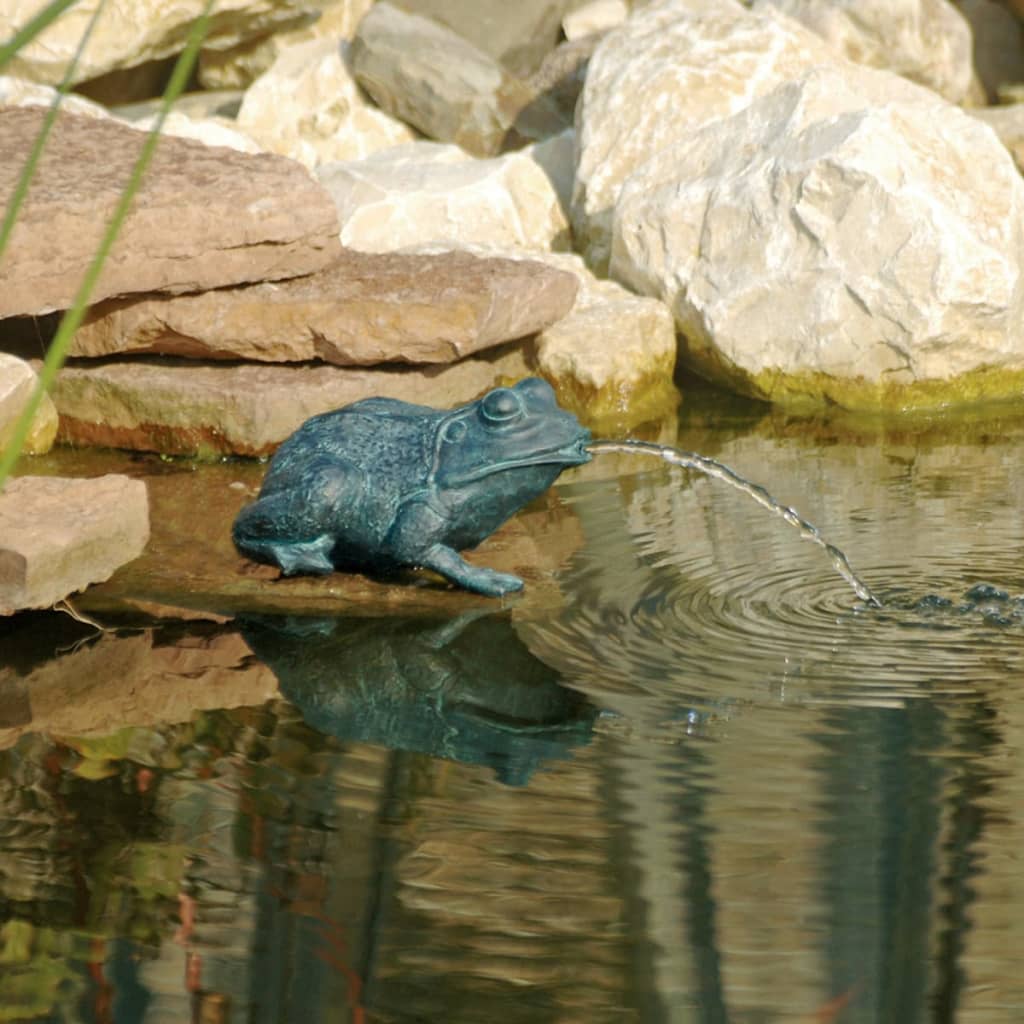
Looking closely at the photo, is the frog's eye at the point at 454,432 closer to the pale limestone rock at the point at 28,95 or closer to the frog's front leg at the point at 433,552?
the frog's front leg at the point at 433,552

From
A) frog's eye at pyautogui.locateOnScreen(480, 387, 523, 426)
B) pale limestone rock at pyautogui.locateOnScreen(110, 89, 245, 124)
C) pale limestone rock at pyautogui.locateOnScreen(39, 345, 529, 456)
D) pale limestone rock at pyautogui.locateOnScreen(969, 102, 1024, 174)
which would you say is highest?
pale limestone rock at pyautogui.locateOnScreen(969, 102, 1024, 174)

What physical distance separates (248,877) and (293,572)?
1.94 meters

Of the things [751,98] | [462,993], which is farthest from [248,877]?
[751,98]

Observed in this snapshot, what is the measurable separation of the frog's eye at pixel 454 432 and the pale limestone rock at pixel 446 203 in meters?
3.40

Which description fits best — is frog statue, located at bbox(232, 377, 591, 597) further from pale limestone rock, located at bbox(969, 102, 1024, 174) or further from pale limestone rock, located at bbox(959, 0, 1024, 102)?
pale limestone rock, located at bbox(959, 0, 1024, 102)

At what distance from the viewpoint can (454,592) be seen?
4.67m

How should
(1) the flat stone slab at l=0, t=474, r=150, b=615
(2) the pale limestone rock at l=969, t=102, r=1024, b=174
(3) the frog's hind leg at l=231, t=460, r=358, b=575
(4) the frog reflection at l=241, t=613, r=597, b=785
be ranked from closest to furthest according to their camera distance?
1. (4) the frog reflection at l=241, t=613, r=597, b=785
2. (1) the flat stone slab at l=0, t=474, r=150, b=615
3. (3) the frog's hind leg at l=231, t=460, r=358, b=575
4. (2) the pale limestone rock at l=969, t=102, r=1024, b=174

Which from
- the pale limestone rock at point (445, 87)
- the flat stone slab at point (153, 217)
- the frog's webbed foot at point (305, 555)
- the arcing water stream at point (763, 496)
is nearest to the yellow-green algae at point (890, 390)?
the flat stone slab at point (153, 217)

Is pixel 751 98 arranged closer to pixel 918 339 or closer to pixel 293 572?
pixel 918 339

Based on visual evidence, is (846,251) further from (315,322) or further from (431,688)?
(431,688)

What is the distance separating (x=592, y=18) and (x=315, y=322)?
527 centimetres

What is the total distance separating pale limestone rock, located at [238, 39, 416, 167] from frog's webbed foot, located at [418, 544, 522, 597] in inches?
237

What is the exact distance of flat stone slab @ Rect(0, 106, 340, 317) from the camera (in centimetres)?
591

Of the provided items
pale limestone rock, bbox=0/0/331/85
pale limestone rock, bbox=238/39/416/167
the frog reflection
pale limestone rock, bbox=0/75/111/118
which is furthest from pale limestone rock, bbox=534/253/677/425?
pale limestone rock, bbox=0/0/331/85
